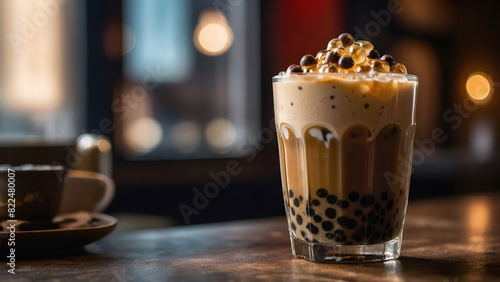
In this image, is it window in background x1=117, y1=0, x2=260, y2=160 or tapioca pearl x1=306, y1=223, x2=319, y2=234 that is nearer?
tapioca pearl x1=306, y1=223, x2=319, y2=234

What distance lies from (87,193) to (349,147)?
0.53 m

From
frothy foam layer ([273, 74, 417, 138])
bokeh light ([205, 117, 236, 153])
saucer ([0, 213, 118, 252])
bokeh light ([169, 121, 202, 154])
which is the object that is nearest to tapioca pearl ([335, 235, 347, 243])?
frothy foam layer ([273, 74, 417, 138])

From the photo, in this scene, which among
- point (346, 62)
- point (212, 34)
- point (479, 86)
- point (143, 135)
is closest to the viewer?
point (346, 62)

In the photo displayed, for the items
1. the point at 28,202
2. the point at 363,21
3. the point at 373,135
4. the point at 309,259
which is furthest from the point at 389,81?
the point at 363,21

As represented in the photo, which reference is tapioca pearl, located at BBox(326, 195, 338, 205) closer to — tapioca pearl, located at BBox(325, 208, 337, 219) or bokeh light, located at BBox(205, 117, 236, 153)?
tapioca pearl, located at BBox(325, 208, 337, 219)

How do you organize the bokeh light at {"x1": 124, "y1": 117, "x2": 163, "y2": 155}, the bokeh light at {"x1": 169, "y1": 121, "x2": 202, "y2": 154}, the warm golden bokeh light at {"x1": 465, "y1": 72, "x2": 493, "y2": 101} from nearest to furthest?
the bokeh light at {"x1": 124, "y1": 117, "x2": 163, "y2": 155} → the bokeh light at {"x1": 169, "y1": 121, "x2": 202, "y2": 154} → the warm golden bokeh light at {"x1": 465, "y1": 72, "x2": 493, "y2": 101}

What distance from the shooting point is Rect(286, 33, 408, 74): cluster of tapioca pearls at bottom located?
772 millimetres

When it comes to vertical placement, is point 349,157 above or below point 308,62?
below

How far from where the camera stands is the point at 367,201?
78 centimetres

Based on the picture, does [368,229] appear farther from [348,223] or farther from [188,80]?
[188,80]

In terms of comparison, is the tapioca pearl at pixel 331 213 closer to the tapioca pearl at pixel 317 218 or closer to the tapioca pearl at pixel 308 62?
the tapioca pearl at pixel 317 218

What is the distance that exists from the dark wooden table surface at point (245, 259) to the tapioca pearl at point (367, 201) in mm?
78

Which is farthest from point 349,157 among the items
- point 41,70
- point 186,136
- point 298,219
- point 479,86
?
point 479,86

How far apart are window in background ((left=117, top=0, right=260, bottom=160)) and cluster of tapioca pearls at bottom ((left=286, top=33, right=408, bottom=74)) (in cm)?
274
